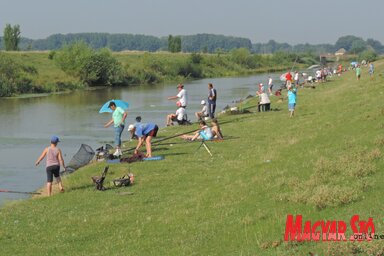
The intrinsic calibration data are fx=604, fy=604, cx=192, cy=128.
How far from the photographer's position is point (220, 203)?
11.1 metres

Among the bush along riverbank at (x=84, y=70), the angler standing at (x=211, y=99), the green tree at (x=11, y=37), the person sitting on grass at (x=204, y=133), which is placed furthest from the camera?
the green tree at (x=11, y=37)

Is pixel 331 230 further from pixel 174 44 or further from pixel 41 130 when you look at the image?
pixel 174 44

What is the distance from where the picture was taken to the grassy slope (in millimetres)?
8641

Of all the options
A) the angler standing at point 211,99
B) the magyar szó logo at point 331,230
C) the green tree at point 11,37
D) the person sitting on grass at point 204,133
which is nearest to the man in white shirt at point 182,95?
the angler standing at point 211,99

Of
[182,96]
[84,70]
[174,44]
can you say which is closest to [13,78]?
[84,70]

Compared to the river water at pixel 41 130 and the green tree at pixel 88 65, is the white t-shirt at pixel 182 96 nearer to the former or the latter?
the river water at pixel 41 130

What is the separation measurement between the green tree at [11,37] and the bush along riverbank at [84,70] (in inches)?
889

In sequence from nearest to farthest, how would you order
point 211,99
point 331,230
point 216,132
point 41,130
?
point 331,230 < point 216,132 < point 211,99 < point 41,130

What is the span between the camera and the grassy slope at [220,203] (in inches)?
340

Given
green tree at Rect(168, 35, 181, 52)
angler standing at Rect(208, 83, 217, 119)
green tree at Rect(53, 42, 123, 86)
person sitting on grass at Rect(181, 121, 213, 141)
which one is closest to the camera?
person sitting on grass at Rect(181, 121, 213, 141)

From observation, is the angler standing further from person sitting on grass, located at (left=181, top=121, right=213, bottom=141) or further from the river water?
person sitting on grass, located at (left=181, top=121, right=213, bottom=141)

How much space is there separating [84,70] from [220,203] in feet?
233

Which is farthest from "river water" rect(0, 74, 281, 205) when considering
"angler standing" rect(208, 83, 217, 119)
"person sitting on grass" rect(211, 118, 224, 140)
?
"person sitting on grass" rect(211, 118, 224, 140)

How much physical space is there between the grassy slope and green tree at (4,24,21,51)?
11081 centimetres
